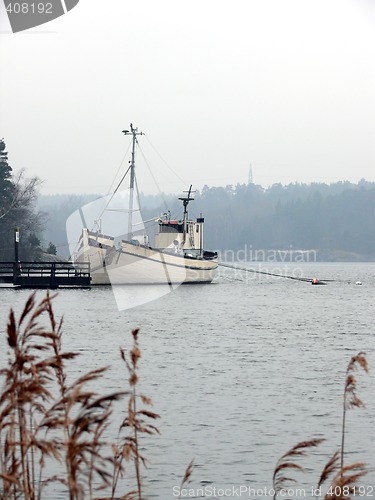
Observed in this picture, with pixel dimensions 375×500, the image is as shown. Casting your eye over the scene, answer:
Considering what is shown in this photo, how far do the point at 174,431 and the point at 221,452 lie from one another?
159 centimetres

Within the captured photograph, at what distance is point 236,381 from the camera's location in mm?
21609

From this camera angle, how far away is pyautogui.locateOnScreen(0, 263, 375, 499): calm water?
13.6 m

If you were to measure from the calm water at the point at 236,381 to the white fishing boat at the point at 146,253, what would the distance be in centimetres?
1671

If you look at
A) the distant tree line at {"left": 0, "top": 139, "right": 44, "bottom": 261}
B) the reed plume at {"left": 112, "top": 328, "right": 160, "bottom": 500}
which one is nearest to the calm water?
the reed plume at {"left": 112, "top": 328, "right": 160, "bottom": 500}

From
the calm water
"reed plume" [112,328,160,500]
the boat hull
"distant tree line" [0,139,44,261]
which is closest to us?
"reed plume" [112,328,160,500]

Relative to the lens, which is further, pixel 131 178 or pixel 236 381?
pixel 131 178

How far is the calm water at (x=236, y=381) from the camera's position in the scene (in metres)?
13.6

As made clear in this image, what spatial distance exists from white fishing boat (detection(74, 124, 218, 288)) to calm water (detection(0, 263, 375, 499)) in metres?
16.7

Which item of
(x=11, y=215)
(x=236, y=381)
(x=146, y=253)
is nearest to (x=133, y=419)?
(x=236, y=381)

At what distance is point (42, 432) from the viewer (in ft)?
48.9

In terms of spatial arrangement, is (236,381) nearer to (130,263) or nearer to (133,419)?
Answer: (133,419)

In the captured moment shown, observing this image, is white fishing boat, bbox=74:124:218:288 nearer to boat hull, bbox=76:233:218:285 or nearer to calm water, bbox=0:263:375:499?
boat hull, bbox=76:233:218:285

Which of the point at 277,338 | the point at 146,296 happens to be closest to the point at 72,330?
the point at 277,338

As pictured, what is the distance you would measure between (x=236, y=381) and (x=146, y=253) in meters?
45.9
